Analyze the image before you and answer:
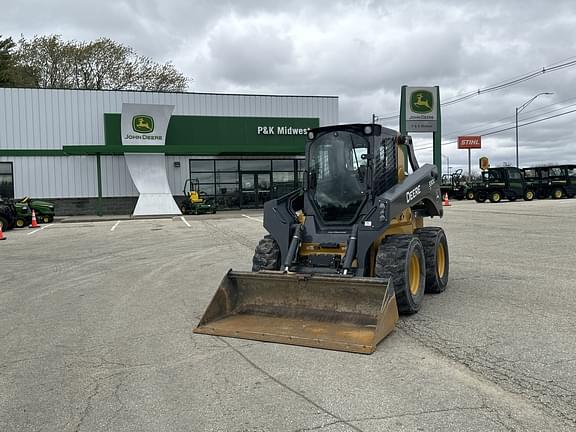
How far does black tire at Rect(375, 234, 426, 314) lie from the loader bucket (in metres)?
0.55

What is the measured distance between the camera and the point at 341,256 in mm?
6902

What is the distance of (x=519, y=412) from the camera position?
3.92m

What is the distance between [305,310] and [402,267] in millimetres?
1241

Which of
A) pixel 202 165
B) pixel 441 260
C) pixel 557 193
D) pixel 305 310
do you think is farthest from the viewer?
pixel 557 193

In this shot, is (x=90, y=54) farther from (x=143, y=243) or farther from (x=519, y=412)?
(x=519, y=412)

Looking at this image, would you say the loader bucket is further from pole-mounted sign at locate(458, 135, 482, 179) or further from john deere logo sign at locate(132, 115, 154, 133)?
pole-mounted sign at locate(458, 135, 482, 179)

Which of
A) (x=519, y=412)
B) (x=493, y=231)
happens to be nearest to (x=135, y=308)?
(x=519, y=412)

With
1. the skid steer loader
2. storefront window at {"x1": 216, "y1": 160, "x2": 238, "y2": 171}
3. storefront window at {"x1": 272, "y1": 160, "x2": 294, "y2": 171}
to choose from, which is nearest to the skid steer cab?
storefront window at {"x1": 216, "y1": 160, "x2": 238, "y2": 171}

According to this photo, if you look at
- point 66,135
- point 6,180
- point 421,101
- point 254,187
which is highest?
point 421,101

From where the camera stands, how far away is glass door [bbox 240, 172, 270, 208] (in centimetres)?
3488

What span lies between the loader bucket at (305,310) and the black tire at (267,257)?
78 cm

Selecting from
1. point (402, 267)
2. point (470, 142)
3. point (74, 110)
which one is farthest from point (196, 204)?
point (470, 142)

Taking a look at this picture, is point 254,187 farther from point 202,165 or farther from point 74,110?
point 74,110

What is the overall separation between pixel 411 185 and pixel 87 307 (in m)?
4.89
